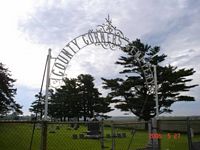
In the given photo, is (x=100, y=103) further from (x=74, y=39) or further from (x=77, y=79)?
(x=74, y=39)

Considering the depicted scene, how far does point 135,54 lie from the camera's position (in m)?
12.0

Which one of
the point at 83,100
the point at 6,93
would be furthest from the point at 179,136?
the point at 83,100

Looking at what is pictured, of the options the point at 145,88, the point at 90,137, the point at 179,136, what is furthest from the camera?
the point at 145,88

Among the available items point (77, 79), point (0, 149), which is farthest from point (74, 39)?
point (77, 79)

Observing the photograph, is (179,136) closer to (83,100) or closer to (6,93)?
(6,93)

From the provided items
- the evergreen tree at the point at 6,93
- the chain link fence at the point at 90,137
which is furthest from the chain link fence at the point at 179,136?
the evergreen tree at the point at 6,93

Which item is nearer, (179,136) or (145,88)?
(179,136)

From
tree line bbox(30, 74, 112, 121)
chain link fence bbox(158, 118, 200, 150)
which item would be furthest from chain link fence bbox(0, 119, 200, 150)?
tree line bbox(30, 74, 112, 121)

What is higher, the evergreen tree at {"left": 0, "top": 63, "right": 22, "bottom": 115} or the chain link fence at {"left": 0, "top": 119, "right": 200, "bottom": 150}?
the evergreen tree at {"left": 0, "top": 63, "right": 22, "bottom": 115}

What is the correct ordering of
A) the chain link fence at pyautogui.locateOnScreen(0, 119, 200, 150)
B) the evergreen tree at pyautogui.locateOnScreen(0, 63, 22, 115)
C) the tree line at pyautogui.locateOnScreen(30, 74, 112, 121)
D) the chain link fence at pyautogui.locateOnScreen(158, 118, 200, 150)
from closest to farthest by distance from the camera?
the chain link fence at pyautogui.locateOnScreen(0, 119, 200, 150) → the chain link fence at pyautogui.locateOnScreen(158, 118, 200, 150) → the evergreen tree at pyautogui.locateOnScreen(0, 63, 22, 115) → the tree line at pyautogui.locateOnScreen(30, 74, 112, 121)

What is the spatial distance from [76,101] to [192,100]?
1734 cm

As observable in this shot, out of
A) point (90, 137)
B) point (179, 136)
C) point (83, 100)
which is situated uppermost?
point (83, 100)

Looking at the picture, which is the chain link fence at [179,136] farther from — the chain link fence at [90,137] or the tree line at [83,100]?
the tree line at [83,100]

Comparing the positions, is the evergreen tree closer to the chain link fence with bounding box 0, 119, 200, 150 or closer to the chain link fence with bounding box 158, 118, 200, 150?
the chain link fence with bounding box 0, 119, 200, 150
